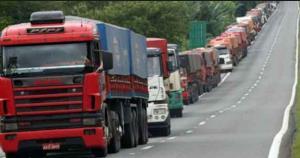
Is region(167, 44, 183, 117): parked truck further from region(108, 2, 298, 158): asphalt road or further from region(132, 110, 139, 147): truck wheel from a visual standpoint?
region(132, 110, 139, 147): truck wheel

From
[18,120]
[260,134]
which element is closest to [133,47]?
[260,134]

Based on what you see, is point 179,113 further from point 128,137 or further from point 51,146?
point 51,146

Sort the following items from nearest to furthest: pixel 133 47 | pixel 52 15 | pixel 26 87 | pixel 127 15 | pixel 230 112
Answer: pixel 26 87
pixel 52 15
pixel 133 47
pixel 230 112
pixel 127 15

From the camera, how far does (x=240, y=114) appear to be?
4909cm

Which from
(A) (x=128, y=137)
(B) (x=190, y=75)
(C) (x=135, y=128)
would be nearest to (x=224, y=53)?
(B) (x=190, y=75)

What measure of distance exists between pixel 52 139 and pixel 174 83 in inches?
861

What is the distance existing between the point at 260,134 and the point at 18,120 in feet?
38.6

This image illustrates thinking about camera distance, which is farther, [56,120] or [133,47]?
[133,47]

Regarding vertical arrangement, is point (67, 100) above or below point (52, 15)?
below

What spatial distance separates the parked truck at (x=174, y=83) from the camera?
144 feet

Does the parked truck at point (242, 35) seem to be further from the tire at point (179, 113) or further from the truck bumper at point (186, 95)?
the tire at point (179, 113)

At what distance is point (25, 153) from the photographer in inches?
944

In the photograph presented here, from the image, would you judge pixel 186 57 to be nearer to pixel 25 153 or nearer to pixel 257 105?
pixel 257 105

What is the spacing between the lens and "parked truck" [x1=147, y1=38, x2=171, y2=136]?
120ft
